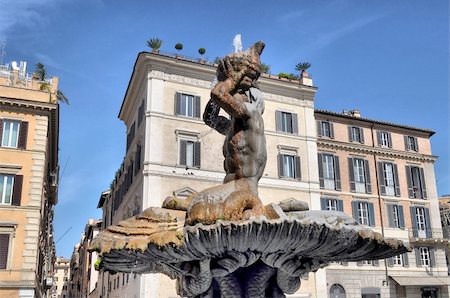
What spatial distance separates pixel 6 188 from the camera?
2512cm

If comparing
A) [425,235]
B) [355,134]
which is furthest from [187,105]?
[425,235]

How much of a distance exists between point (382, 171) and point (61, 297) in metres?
110

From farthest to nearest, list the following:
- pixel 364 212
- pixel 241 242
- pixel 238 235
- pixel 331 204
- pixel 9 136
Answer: pixel 364 212
pixel 331 204
pixel 9 136
pixel 241 242
pixel 238 235

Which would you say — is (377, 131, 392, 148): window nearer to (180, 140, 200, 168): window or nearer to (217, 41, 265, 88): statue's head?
(180, 140, 200, 168): window

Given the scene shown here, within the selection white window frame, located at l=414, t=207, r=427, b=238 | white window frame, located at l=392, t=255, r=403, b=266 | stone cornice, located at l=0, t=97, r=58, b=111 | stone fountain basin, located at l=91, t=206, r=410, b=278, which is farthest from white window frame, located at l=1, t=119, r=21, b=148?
white window frame, located at l=414, t=207, r=427, b=238

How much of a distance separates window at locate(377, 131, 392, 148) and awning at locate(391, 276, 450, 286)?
8.97m

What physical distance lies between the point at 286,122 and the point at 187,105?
6254 mm

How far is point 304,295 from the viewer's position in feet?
90.1

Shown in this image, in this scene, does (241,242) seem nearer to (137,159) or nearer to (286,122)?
(137,159)

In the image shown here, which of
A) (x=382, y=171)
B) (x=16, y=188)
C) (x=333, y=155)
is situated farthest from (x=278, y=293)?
(x=382, y=171)

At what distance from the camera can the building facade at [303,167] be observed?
26.6 metres

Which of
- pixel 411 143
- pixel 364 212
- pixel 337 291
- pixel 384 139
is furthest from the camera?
pixel 411 143

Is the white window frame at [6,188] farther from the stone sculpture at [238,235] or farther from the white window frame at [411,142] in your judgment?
the white window frame at [411,142]

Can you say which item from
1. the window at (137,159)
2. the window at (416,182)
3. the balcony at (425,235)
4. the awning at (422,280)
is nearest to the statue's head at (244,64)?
the window at (137,159)
